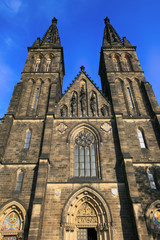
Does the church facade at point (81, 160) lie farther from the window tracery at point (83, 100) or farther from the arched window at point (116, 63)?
the arched window at point (116, 63)

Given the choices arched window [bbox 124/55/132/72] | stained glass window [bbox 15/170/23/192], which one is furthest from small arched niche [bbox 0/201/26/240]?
arched window [bbox 124/55/132/72]

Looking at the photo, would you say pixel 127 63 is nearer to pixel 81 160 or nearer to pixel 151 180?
pixel 81 160

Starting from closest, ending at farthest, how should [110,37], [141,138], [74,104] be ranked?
[141,138] → [74,104] → [110,37]

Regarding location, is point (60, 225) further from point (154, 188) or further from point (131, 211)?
point (154, 188)

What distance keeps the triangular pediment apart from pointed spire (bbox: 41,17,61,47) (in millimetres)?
9131

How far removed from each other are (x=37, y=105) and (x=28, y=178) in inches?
275

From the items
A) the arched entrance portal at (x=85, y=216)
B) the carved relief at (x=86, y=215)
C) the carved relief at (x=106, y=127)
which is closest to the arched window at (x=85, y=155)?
the carved relief at (x=106, y=127)

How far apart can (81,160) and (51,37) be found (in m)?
19.9

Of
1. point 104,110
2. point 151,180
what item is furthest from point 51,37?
point 151,180

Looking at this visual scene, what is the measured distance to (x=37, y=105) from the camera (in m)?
16.5

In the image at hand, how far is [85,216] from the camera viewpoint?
1080cm

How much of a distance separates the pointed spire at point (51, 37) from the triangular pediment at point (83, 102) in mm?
9131

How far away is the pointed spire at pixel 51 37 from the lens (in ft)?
78.9

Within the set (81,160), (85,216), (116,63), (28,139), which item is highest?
(116,63)
